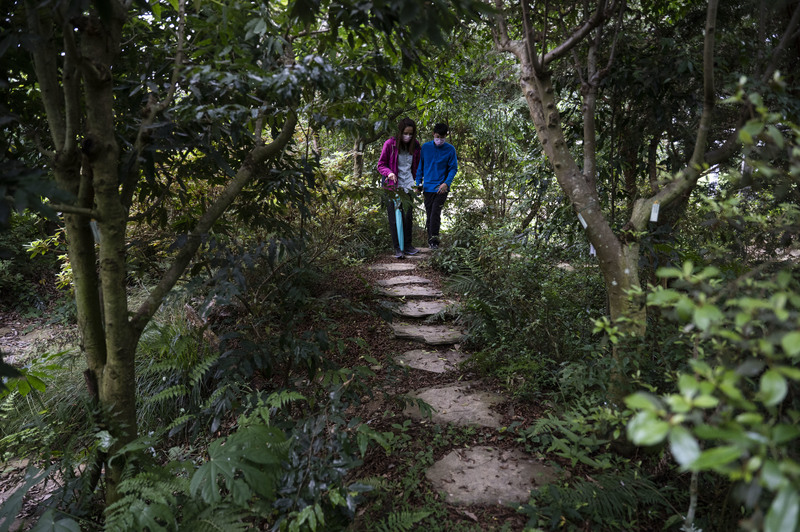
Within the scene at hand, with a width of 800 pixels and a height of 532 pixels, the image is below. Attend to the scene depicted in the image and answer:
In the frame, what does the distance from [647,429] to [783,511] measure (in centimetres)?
20

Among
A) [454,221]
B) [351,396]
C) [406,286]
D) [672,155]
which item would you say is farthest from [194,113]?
[454,221]

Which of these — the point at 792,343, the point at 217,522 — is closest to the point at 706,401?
the point at 792,343

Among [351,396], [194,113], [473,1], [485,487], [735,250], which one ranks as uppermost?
[473,1]

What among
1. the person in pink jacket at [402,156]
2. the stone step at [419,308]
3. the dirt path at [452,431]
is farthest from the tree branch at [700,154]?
the person in pink jacket at [402,156]

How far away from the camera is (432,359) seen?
386 cm

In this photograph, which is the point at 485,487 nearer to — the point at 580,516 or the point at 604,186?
the point at 580,516

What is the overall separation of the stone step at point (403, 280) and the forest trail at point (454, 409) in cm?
1

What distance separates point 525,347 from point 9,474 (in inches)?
152

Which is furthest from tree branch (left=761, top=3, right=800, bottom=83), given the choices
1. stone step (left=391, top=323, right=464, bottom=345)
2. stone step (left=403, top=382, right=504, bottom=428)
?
stone step (left=391, top=323, right=464, bottom=345)

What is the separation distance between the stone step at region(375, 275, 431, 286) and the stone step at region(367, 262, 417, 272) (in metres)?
0.35

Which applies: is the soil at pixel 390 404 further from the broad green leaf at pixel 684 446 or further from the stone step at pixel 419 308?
the broad green leaf at pixel 684 446

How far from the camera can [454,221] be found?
7.62 meters

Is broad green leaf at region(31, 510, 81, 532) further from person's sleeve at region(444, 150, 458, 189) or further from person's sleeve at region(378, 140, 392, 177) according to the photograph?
person's sleeve at region(444, 150, 458, 189)

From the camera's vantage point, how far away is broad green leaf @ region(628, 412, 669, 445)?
72 cm
